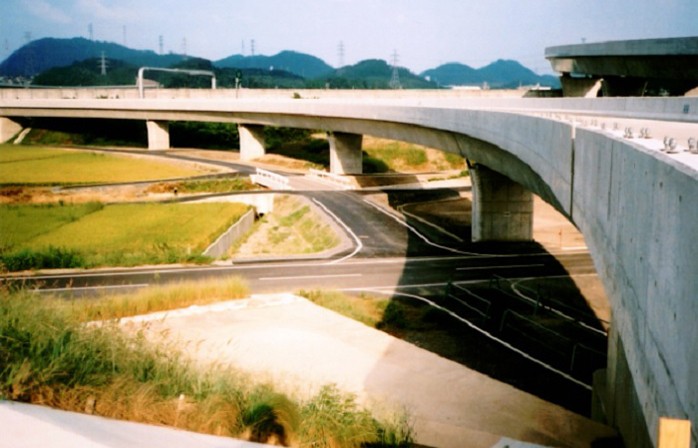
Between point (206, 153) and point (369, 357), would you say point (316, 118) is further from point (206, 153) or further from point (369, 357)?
point (369, 357)

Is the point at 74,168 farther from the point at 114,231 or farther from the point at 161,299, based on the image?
the point at 161,299

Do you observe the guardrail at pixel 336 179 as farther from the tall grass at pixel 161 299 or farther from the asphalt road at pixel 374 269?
the tall grass at pixel 161 299

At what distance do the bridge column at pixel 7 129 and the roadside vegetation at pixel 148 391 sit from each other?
304ft

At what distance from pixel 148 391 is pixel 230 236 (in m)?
32.7

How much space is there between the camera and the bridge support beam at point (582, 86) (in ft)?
242

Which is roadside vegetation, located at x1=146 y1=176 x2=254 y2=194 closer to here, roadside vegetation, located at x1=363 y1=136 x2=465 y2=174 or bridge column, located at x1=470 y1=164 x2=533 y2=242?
roadside vegetation, located at x1=363 y1=136 x2=465 y2=174

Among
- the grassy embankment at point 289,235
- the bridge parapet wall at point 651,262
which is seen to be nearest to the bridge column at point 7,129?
the grassy embankment at point 289,235

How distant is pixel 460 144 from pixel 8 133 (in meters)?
81.1

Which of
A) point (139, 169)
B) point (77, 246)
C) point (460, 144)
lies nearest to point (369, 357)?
point (460, 144)

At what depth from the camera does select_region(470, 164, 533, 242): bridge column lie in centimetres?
3750

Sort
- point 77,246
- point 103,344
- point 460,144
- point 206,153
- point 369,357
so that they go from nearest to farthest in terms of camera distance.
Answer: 1. point 103,344
2. point 369,357
3. point 460,144
4. point 77,246
5. point 206,153

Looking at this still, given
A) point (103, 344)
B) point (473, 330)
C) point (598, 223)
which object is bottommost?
point (473, 330)

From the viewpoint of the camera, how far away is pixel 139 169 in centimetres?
6750

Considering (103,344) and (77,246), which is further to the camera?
(77,246)
